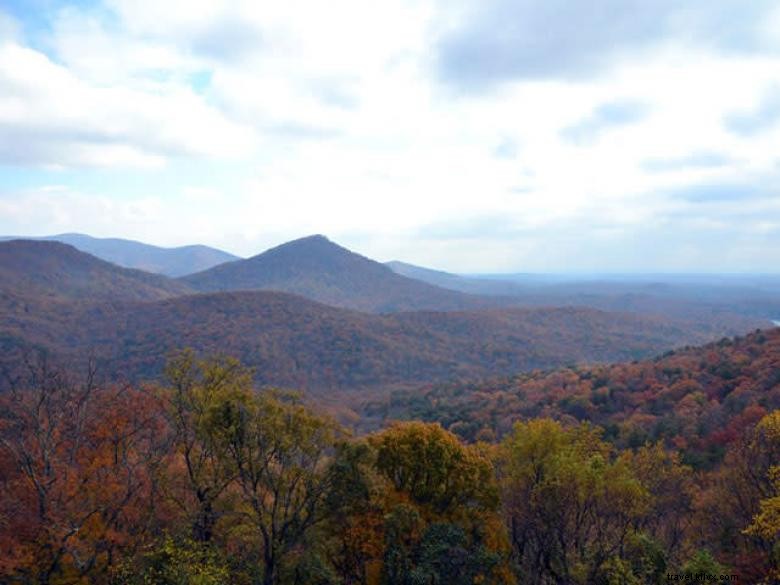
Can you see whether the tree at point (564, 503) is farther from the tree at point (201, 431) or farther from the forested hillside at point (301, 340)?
the forested hillside at point (301, 340)

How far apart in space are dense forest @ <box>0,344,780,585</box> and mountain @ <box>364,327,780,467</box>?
15775mm

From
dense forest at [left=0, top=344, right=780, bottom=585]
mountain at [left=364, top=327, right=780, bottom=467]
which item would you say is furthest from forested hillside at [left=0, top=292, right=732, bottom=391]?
dense forest at [left=0, top=344, right=780, bottom=585]

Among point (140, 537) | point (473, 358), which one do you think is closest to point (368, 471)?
point (140, 537)

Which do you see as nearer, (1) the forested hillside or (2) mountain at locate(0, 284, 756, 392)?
(2) mountain at locate(0, 284, 756, 392)

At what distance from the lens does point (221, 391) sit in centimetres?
2108

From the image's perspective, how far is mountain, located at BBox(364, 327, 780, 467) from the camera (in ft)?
133

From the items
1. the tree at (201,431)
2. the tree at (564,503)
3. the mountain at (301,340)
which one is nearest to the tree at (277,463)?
the tree at (201,431)

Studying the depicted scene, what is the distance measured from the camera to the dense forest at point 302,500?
1927 cm

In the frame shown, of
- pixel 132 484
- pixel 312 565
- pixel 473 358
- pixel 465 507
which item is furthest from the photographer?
pixel 473 358

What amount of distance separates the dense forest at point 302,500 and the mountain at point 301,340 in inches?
4339

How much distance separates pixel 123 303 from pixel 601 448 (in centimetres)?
18651

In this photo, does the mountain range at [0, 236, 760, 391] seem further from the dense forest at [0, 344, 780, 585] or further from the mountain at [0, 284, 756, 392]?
the dense forest at [0, 344, 780, 585]

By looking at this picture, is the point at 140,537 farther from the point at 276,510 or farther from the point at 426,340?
the point at 426,340

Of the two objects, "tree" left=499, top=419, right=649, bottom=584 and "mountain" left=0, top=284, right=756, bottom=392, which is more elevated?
"tree" left=499, top=419, right=649, bottom=584
